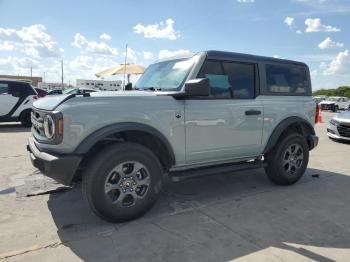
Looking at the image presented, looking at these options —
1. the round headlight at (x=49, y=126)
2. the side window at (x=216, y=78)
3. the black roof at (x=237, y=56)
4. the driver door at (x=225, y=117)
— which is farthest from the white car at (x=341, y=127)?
the round headlight at (x=49, y=126)

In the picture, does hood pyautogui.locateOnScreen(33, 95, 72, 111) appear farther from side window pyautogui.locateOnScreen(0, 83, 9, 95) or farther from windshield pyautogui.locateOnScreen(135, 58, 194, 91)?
side window pyautogui.locateOnScreen(0, 83, 9, 95)

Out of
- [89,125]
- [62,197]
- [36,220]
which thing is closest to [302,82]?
[89,125]

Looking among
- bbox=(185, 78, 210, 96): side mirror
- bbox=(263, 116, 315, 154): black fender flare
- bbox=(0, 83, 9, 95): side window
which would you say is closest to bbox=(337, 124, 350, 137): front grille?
bbox=(263, 116, 315, 154): black fender flare

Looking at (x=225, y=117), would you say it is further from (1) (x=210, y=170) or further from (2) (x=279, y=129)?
(2) (x=279, y=129)

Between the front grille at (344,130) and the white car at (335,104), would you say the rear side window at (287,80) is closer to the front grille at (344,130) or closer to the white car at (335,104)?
the front grille at (344,130)

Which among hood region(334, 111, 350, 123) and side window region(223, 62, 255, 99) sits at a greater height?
side window region(223, 62, 255, 99)

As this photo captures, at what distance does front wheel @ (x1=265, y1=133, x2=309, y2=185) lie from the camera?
541 centimetres

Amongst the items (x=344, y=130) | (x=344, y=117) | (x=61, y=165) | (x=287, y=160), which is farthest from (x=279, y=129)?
(x=344, y=117)

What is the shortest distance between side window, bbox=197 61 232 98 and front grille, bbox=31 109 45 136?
1963 millimetres

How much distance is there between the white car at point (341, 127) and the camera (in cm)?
999

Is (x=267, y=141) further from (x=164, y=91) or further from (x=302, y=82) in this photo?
(x=164, y=91)

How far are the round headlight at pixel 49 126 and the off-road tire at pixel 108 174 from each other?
0.51m

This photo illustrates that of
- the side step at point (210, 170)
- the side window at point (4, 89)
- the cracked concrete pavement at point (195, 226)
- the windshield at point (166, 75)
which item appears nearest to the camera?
the cracked concrete pavement at point (195, 226)

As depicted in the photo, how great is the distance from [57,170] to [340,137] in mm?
8871
